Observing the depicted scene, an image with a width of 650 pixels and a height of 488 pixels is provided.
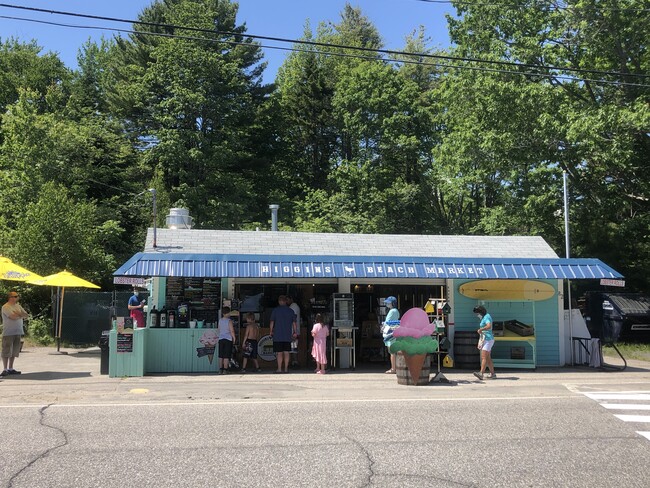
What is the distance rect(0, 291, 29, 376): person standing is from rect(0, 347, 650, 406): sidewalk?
1.30ft

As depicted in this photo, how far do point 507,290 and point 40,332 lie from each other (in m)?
16.5

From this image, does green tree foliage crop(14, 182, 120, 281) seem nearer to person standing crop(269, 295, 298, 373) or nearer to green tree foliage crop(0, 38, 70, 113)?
person standing crop(269, 295, 298, 373)

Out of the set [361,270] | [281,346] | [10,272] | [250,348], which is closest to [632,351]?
[361,270]

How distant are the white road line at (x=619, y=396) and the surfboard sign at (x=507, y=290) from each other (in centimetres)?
466

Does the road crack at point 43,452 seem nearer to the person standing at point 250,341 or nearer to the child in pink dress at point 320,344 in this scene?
the person standing at point 250,341

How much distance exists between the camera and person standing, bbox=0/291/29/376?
12.6m

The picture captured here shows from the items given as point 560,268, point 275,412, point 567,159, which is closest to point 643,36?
point 567,159

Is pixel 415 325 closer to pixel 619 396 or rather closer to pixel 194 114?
pixel 619 396

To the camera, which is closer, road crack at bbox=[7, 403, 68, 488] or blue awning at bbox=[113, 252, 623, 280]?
road crack at bbox=[7, 403, 68, 488]

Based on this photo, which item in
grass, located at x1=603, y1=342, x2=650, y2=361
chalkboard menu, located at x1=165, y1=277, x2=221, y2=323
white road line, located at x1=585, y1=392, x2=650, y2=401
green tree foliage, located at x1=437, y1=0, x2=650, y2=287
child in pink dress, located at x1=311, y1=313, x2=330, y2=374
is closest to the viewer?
white road line, located at x1=585, y1=392, x2=650, y2=401

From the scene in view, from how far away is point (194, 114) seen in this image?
3584cm

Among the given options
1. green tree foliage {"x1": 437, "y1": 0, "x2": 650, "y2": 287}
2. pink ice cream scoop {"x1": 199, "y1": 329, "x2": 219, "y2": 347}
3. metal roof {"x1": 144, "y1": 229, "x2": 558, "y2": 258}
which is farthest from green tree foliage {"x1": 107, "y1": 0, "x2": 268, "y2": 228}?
pink ice cream scoop {"x1": 199, "y1": 329, "x2": 219, "y2": 347}

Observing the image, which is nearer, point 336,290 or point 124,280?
point 124,280

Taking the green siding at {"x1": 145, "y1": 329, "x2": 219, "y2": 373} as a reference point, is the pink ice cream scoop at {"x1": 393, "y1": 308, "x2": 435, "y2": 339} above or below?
above
